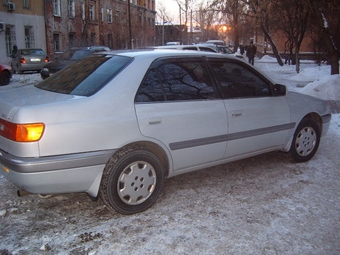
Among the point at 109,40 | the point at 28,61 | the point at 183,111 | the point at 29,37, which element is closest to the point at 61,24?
the point at 29,37

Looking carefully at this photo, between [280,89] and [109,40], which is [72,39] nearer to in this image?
[109,40]

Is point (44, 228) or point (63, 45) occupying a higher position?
point (63, 45)

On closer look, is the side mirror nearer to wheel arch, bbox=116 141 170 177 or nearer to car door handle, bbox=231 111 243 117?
car door handle, bbox=231 111 243 117

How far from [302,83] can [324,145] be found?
1092 centimetres

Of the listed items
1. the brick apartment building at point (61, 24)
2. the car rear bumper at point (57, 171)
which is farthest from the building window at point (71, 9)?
the car rear bumper at point (57, 171)

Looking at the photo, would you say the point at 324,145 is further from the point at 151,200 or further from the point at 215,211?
the point at 151,200

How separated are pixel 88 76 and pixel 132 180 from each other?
1203 mm

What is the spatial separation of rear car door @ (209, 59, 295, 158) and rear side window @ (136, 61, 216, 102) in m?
0.22

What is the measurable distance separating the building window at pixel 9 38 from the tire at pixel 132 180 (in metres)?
28.3

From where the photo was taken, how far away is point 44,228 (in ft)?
11.6

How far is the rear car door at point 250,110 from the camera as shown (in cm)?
448

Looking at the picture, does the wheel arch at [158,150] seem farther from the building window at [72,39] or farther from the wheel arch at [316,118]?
the building window at [72,39]

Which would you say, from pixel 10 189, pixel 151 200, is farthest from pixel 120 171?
pixel 10 189

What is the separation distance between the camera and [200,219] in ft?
12.3
